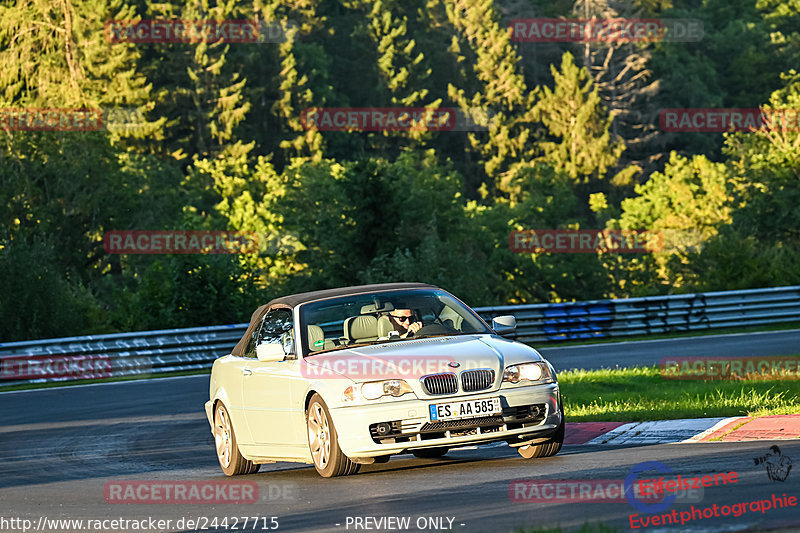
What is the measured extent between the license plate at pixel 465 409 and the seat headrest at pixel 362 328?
4.23 feet

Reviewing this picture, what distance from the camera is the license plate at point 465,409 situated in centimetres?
1078

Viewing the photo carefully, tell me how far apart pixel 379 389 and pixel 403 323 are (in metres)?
1.22

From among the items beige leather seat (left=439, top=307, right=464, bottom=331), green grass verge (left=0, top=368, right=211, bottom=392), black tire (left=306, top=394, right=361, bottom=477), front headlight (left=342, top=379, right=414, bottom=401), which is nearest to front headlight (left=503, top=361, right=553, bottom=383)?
front headlight (left=342, top=379, right=414, bottom=401)

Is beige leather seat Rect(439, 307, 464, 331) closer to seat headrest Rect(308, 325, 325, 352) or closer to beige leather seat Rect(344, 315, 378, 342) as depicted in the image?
beige leather seat Rect(344, 315, 378, 342)

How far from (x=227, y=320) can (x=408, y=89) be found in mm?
70628

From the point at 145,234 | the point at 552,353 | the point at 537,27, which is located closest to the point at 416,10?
the point at 537,27

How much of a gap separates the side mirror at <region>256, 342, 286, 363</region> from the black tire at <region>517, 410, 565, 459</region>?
2.21m

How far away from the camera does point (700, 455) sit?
10.7 metres

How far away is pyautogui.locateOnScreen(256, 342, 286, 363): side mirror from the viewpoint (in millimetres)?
11617

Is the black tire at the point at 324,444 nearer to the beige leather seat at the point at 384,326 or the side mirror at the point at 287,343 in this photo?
A: the side mirror at the point at 287,343

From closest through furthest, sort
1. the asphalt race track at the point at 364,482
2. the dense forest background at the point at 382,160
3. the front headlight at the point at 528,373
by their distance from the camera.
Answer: the asphalt race track at the point at 364,482
the front headlight at the point at 528,373
the dense forest background at the point at 382,160

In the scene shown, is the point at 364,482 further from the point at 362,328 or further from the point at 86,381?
the point at 86,381

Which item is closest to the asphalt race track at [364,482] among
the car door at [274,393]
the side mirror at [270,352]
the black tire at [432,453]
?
the black tire at [432,453]

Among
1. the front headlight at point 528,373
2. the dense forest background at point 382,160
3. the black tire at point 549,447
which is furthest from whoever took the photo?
the dense forest background at point 382,160
